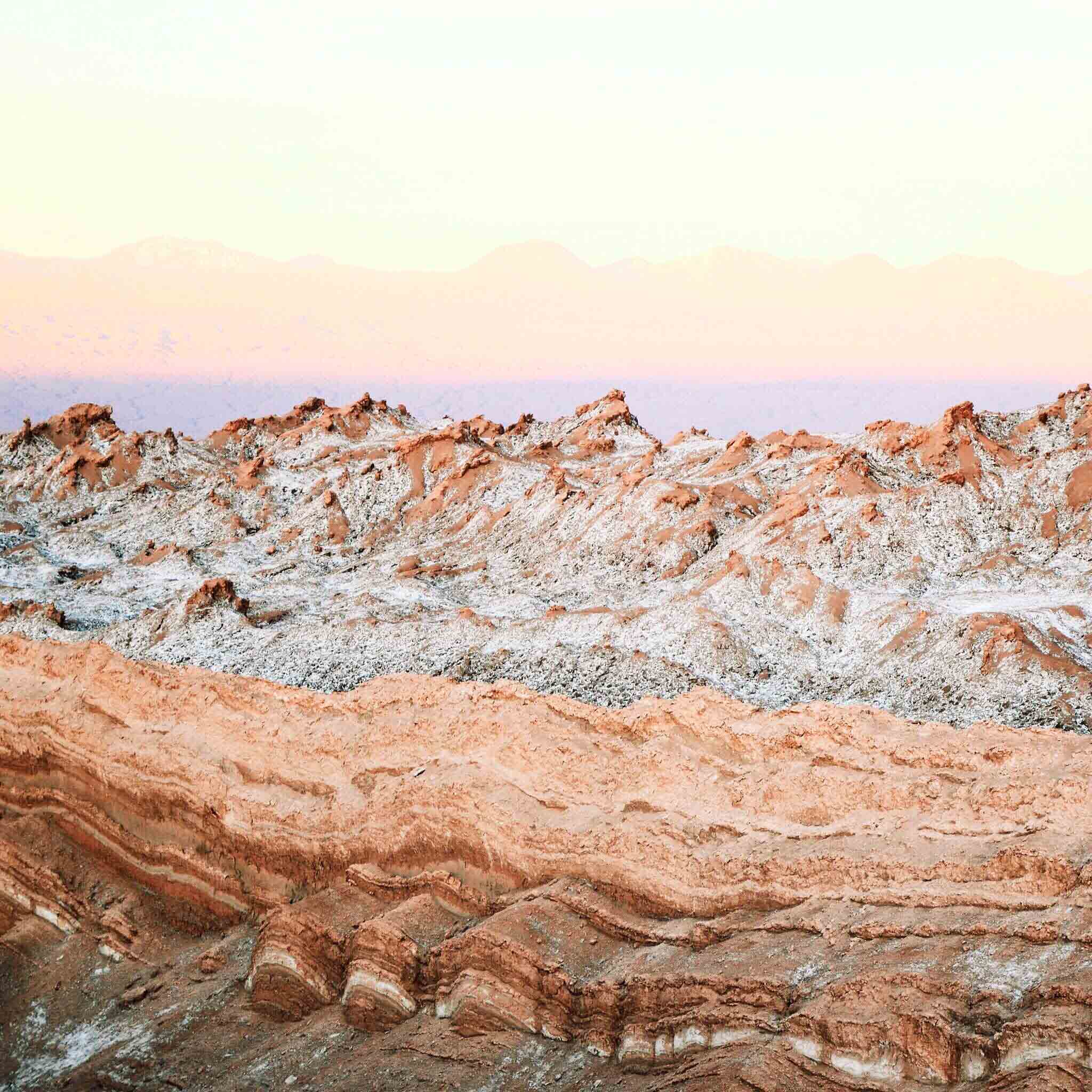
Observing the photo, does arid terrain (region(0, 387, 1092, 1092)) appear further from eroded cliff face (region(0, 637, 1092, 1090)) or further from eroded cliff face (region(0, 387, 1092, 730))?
eroded cliff face (region(0, 387, 1092, 730))

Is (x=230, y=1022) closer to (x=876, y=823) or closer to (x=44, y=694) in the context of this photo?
(x=876, y=823)

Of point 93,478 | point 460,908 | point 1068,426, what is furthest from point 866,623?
point 93,478

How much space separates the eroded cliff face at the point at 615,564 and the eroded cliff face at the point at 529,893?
12505mm

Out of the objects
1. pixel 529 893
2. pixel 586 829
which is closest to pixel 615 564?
pixel 586 829

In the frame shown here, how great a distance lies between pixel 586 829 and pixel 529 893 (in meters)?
1.41

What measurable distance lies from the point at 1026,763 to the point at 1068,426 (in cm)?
3988

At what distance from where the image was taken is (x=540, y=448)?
7150 centimetres

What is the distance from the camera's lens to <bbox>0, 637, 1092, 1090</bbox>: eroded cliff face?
12.4 meters

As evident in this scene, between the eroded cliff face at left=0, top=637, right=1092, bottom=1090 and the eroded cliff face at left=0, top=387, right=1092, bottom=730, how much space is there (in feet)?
41.0

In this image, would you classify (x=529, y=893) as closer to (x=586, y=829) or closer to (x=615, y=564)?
(x=586, y=829)

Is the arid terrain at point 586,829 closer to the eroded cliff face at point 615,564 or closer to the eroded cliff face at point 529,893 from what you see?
the eroded cliff face at point 529,893

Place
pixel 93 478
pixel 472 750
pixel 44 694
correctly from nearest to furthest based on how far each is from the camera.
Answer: pixel 472 750
pixel 44 694
pixel 93 478

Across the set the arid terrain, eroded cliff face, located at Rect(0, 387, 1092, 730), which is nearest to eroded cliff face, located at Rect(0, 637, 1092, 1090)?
the arid terrain

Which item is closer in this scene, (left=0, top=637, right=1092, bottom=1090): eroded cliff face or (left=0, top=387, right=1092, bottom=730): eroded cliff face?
(left=0, top=637, right=1092, bottom=1090): eroded cliff face
